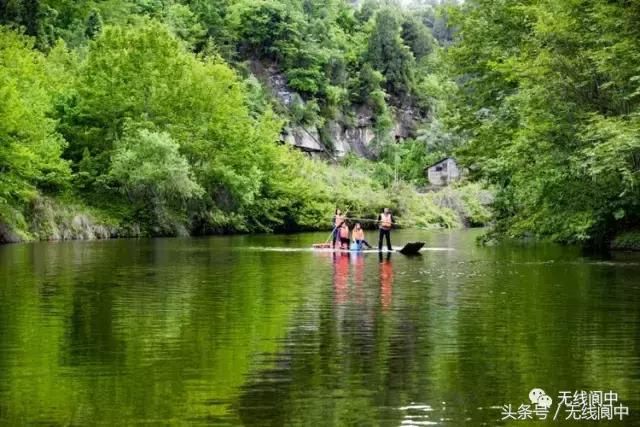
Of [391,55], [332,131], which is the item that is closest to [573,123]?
[332,131]

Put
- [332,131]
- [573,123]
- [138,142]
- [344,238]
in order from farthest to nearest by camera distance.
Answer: [332,131]
[138,142]
[344,238]
[573,123]

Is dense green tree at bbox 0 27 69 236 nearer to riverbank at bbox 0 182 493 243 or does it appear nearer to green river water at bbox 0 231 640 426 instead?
riverbank at bbox 0 182 493 243

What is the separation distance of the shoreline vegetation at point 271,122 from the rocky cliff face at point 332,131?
1.77 ft

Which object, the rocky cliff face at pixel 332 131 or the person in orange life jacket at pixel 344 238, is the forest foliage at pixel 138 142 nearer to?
the rocky cliff face at pixel 332 131

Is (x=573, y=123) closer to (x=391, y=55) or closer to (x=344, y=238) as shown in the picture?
(x=344, y=238)

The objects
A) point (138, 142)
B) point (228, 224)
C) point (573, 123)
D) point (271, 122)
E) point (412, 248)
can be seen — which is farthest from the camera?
point (271, 122)

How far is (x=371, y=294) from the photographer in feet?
68.9

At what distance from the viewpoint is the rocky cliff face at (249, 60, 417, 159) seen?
120m

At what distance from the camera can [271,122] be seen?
272 ft

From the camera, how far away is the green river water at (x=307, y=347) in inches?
378

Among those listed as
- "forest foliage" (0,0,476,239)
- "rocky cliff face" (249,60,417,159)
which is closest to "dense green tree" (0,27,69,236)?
"forest foliage" (0,0,476,239)

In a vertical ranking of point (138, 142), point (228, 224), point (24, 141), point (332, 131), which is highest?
point (332, 131)

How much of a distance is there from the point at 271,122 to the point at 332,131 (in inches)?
1818

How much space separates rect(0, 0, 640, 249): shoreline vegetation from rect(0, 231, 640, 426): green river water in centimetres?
1152
